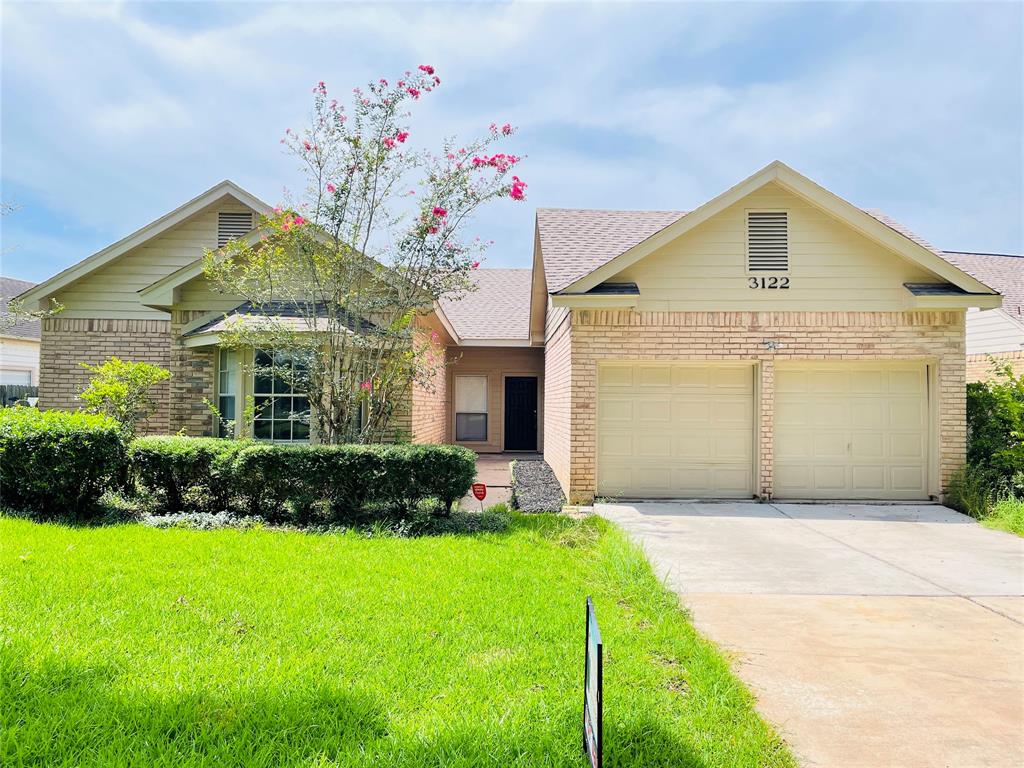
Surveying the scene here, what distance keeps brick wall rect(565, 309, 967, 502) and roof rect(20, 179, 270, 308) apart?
7.70 meters

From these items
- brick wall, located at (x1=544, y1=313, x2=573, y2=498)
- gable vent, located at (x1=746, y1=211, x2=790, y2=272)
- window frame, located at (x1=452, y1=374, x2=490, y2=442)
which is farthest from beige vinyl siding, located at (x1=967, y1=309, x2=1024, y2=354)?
window frame, located at (x1=452, y1=374, x2=490, y2=442)

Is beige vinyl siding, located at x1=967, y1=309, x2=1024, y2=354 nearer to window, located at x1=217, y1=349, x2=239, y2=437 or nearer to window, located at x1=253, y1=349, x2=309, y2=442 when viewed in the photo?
window, located at x1=253, y1=349, x2=309, y2=442

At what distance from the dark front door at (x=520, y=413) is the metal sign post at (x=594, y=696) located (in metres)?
15.8

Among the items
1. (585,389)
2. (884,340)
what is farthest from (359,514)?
(884,340)

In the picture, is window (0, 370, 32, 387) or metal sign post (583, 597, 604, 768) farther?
window (0, 370, 32, 387)

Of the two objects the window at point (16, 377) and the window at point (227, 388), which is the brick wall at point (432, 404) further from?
the window at point (16, 377)

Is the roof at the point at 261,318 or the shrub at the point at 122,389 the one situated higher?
the roof at the point at 261,318

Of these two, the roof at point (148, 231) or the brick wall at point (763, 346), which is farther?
the roof at point (148, 231)

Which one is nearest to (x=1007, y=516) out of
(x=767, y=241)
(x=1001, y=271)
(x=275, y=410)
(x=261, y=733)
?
(x=767, y=241)

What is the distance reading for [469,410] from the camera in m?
18.0

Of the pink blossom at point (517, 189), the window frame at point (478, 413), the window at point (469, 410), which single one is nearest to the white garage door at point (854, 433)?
the pink blossom at point (517, 189)

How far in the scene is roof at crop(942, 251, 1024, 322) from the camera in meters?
15.5

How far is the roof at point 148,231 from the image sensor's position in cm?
1209

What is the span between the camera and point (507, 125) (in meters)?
8.71
